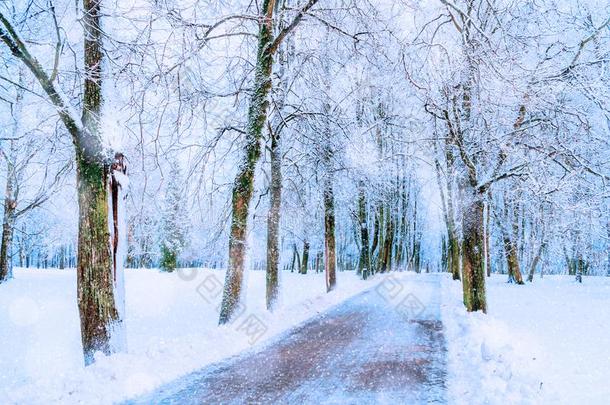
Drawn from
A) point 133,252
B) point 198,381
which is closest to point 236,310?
point 198,381

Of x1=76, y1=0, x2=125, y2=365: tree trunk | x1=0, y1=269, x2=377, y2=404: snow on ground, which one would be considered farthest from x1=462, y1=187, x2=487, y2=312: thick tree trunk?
x1=76, y1=0, x2=125, y2=365: tree trunk

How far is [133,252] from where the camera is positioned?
47.8m

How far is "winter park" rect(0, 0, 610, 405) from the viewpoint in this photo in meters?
6.37

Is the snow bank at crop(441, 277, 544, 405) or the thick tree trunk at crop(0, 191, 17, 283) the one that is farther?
the thick tree trunk at crop(0, 191, 17, 283)

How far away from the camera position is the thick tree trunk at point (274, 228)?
46.1 ft

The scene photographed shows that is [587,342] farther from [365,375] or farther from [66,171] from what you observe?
[66,171]

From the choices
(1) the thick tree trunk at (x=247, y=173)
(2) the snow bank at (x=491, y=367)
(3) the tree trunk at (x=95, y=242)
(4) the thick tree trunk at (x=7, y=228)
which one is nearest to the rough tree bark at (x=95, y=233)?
(3) the tree trunk at (x=95, y=242)

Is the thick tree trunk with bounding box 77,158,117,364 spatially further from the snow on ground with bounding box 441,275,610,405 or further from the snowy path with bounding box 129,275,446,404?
the snow on ground with bounding box 441,275,610,405

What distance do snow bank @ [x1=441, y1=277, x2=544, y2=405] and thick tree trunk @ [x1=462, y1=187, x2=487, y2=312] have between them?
201cm

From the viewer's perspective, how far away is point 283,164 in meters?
15.6

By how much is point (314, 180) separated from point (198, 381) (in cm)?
1233

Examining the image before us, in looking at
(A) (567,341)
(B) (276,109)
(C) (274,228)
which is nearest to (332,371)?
(A) (567,341)

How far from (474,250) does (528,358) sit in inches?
231

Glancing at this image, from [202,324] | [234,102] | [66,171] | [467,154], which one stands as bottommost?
[202,324]
